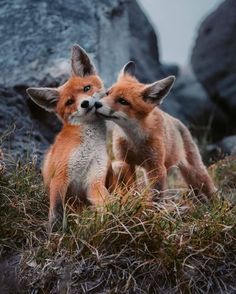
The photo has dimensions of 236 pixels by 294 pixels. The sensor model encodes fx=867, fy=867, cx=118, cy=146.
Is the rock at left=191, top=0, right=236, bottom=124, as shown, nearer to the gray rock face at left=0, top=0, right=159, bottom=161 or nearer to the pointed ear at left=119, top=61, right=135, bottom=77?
the gray rock face at left=0, top=0, right=159, bottom=161

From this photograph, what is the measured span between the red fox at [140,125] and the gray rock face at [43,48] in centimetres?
122

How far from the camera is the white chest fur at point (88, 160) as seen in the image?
23.7 feet

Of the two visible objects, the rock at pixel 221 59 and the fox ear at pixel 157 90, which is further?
the rock at pixel 221 59

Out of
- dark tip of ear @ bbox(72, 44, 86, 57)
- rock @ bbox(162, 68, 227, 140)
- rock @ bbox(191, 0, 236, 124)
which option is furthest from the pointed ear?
rock @ bbox(191, 0, 236, 124)

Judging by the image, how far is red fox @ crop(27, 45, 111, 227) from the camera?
7203 millimetres

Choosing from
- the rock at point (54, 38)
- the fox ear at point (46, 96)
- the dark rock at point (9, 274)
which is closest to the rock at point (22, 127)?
the rock at point (54, 38)

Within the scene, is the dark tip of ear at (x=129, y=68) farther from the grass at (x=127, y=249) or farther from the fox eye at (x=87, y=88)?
the grass at (x=127, y=249)

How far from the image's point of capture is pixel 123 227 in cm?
698

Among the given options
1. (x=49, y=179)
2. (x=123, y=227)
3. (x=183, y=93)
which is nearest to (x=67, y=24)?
(x=49, y=179)

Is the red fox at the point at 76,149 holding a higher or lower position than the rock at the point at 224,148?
higher

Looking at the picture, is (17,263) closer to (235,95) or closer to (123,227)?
(123,227)

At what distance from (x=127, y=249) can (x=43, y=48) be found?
3.71 meters

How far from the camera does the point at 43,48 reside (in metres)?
9.93

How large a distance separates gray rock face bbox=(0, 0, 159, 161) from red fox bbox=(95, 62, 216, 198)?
122 centimetres
